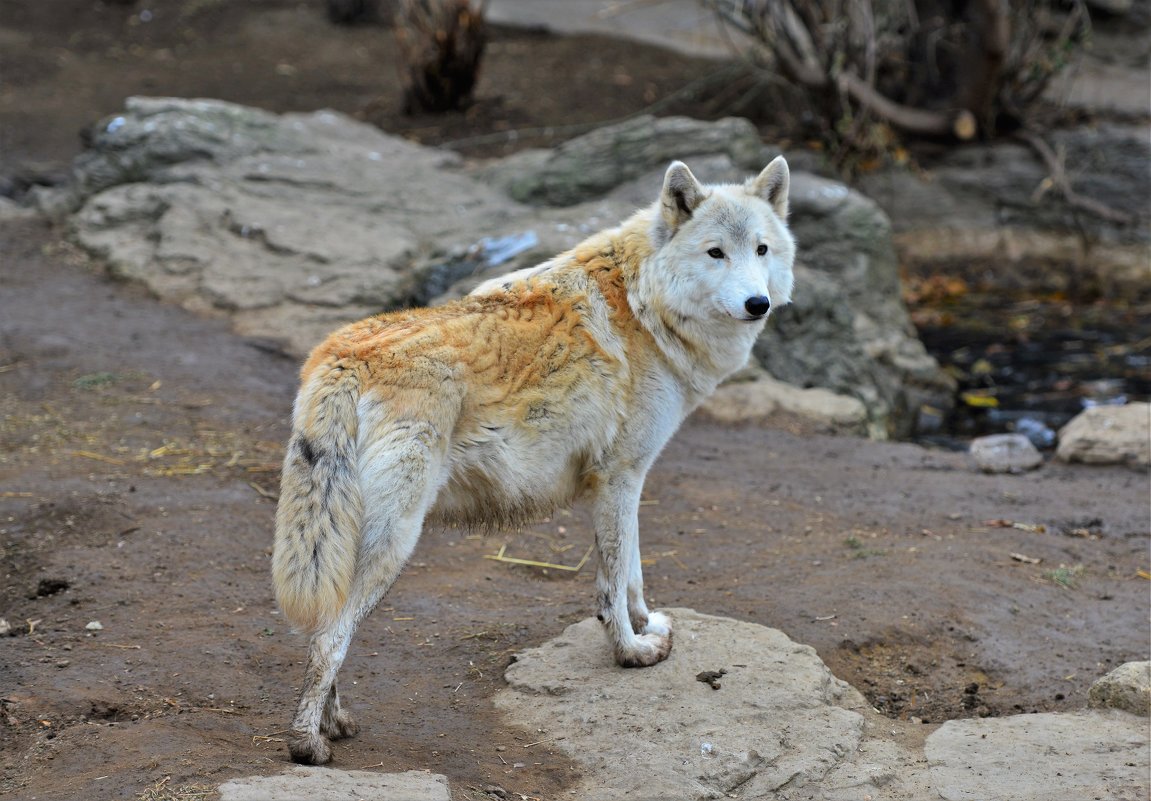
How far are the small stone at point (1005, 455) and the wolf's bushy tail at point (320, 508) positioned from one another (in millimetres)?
5669

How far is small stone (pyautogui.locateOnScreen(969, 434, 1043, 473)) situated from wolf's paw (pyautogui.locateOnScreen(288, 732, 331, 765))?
19.2 ft

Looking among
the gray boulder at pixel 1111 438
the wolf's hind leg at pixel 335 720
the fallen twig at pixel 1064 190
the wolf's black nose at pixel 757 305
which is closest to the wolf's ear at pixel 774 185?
the wolf's black nose at pixel 757 305

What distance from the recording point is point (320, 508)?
13.6 ft

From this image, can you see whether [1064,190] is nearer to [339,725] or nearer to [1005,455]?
[1005,455]

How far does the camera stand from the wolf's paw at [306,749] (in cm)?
412

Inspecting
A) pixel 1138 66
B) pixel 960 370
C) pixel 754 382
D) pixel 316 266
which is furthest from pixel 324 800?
pixel 1138 66

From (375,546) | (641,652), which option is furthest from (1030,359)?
(375,546)

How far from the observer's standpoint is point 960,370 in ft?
38.4

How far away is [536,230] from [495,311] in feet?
16.7

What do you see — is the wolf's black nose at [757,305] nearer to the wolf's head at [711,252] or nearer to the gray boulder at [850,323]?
the wolf's head at [711,252]

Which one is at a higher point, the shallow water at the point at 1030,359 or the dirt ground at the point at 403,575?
the dirt ground at the point at 403,575

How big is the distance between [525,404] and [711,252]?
3.56 ft

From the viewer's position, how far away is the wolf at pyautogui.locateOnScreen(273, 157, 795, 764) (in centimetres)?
420

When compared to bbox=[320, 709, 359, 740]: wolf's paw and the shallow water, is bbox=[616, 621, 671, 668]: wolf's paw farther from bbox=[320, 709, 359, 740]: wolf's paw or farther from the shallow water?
the shallow water
